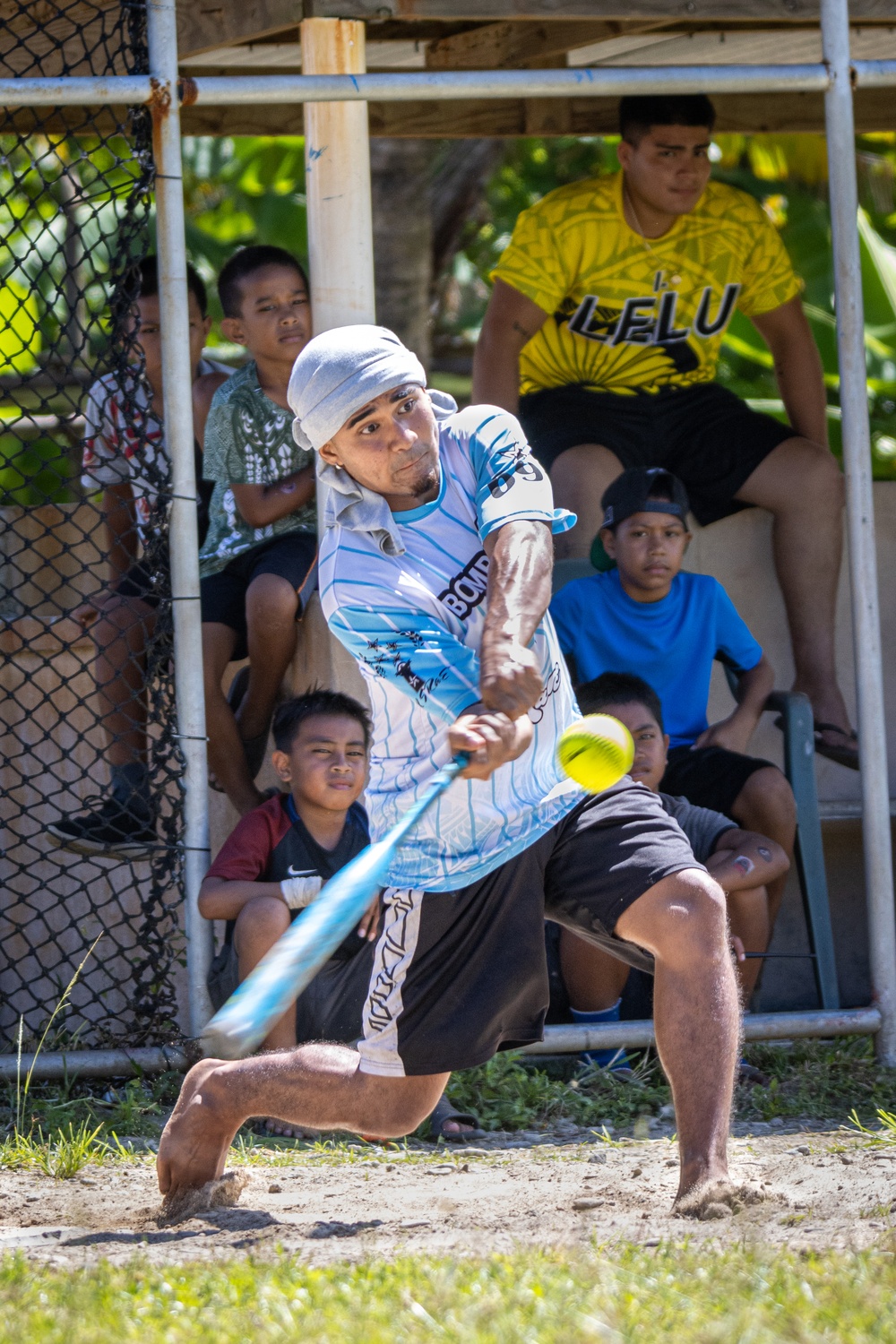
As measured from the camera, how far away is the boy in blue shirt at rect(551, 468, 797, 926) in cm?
492

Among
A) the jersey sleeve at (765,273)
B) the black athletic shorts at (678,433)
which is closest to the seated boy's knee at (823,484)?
the black athletic shorts at (678,433)

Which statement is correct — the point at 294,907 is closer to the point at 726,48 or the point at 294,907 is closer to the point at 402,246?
the point at 726,48

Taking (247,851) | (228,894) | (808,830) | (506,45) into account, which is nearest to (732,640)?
(808,830)

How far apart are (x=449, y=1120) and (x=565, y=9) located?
3.18 meters

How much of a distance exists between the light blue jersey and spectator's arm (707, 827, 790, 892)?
1.43m

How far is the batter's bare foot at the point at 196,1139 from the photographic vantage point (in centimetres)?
329

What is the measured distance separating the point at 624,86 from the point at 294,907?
8.19 ft

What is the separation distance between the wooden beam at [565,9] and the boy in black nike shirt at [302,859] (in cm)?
196

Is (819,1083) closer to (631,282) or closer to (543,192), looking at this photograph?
(631,282)

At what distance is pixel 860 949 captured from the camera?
603cm

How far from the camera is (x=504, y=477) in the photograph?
3191mm

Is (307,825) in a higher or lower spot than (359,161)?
lower

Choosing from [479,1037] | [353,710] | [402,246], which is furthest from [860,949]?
[402,246]

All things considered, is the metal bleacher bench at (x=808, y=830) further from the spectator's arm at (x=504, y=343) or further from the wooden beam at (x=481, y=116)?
the wooden beam at (x=481, y=116)
